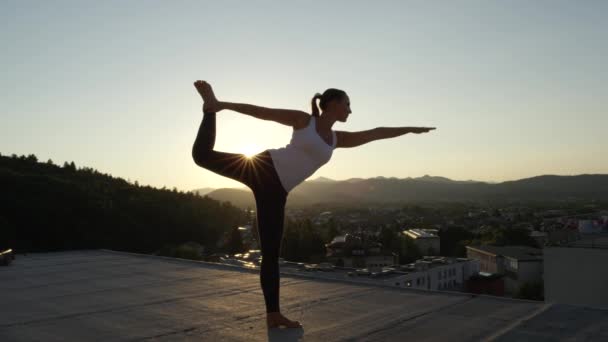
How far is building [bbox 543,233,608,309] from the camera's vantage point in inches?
623

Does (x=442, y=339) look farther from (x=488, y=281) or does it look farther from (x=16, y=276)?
(x=488, y=281)

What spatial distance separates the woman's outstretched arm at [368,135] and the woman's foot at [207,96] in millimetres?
795

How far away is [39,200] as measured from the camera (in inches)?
969

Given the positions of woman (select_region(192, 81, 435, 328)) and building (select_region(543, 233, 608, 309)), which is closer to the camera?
woman (select_region(192, 81, 435, 328))

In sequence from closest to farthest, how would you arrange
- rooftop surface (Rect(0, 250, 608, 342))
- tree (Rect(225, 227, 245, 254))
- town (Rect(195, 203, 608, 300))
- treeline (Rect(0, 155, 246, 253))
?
rooftop surface (Rect(0, 250, 608, 342)), town (Rect(195, 203, 608, 300)), treeline (Rect(0, 155, 246, 253)), tree (Rect(225, 227, 245, 254))

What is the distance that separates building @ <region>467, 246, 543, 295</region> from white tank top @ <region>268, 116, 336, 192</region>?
3918 centimetres

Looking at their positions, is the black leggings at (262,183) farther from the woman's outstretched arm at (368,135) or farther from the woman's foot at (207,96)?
the woman's outstretched arm at (368,135)

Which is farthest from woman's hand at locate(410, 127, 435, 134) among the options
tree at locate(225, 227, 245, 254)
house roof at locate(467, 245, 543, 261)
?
tree at locate(225, 227, 245, 254)

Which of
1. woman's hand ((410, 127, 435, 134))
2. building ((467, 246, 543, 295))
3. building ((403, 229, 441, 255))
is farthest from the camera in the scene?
building ((403, 229, 441, 255))

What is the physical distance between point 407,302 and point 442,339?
3.45ft

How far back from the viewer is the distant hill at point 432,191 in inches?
4914

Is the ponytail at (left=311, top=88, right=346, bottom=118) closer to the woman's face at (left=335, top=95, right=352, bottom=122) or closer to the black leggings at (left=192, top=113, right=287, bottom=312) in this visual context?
the woman's face at (left=335, top=95, right=352, bottom=122)

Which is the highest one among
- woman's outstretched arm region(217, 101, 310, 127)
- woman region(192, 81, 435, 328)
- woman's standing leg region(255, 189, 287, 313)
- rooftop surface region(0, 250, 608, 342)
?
woman's outstretched arm region(217, 101, 310, 127)

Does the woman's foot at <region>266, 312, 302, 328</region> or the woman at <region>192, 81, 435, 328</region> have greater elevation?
the woman at <region>192, 81, 435, 328</region>
